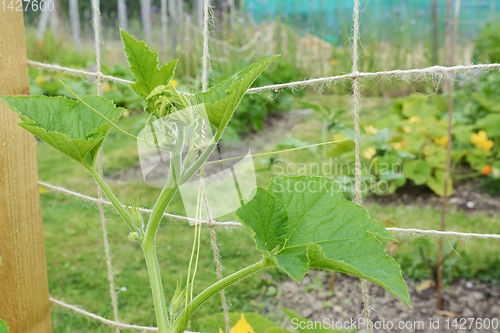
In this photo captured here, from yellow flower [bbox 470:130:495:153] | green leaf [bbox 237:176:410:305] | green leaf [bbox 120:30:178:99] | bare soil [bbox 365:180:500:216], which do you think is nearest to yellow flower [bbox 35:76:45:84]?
bare soil [bbox 365:180:500:216]

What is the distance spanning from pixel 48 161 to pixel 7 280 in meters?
2.45

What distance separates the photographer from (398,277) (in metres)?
0.51

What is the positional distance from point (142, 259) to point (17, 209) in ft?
3.75

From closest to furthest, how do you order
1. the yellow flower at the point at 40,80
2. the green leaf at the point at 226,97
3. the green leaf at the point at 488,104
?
the green leaf at the point at 226,97 < the green leaf at the point at 488,104 < the yellow flower at the point at 40,80

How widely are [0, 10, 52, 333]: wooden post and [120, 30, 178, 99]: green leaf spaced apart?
0.47 m

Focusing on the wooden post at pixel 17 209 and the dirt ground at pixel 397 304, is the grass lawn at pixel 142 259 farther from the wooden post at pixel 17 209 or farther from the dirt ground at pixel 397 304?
the wooden post at pixel 17 209

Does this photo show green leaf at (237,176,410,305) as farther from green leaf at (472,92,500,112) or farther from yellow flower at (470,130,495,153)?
green leaf at (472,92,500,112)

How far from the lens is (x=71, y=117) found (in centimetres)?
67

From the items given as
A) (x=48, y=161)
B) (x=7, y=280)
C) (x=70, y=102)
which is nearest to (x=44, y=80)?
(x=48, y=161)

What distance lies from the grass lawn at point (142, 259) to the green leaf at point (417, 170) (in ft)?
0.58

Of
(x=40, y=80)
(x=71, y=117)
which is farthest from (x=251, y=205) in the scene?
(x=40, y=80)

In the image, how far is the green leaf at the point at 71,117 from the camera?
61 cm

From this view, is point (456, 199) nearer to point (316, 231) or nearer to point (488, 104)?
point (488, 104)

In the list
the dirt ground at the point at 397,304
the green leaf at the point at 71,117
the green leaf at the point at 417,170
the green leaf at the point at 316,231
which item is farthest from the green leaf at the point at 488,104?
the green leaf at the point at 71,117
